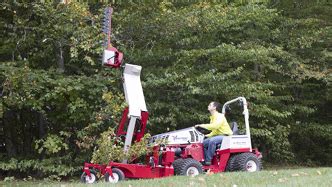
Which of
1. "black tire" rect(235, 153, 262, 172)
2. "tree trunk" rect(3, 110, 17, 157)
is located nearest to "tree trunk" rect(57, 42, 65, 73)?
"tree trunk" rect(3, 110, 17, 157)

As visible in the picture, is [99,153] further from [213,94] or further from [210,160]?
[213,94]

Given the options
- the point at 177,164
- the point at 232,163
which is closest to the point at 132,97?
the point at 177,164

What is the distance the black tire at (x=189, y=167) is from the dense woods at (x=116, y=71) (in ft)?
8.75

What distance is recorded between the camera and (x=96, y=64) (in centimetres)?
1385

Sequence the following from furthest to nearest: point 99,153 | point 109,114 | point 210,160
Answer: point 109,114
point 210,160
point 99,153

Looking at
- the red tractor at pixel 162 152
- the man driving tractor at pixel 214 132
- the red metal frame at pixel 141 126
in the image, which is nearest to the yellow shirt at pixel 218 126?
the man driving tractor at pixel 214 132

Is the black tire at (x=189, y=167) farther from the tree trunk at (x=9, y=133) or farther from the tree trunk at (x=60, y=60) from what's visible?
the tree trunk at (x=9, y=133)

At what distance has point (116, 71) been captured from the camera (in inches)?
524

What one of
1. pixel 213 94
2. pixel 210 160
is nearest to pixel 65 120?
pixel 213 94

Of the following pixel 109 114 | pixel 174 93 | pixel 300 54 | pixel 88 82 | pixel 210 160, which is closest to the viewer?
pixel 210 160

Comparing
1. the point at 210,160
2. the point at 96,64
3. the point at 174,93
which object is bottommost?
the point at 210,160

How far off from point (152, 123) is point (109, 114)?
1.90 m

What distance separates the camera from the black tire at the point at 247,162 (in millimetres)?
10047

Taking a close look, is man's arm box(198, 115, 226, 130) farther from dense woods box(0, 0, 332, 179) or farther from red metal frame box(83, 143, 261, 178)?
dense woods box(0, 0, 332, 179)
